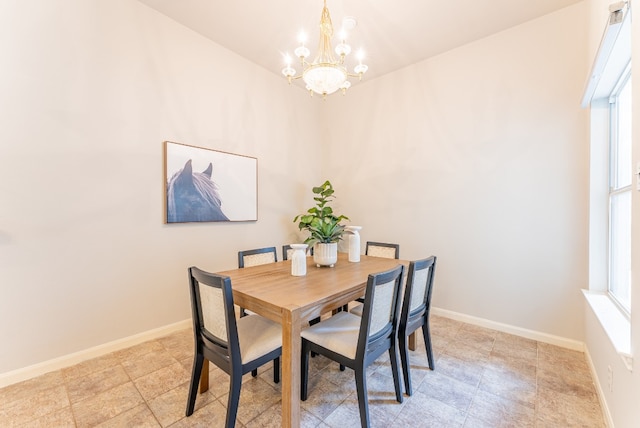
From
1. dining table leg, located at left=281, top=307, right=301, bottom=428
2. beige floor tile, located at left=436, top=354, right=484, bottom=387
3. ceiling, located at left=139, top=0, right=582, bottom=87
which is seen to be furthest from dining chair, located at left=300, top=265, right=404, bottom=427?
ceiling, located at left=139, top=0, right=582, bottom=87

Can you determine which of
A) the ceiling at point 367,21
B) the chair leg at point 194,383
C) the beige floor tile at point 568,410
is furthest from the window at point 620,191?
the chair leg at point 194,383

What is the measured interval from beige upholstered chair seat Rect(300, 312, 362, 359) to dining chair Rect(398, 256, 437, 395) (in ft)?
1.08

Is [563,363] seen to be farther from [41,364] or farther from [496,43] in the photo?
[41,364]

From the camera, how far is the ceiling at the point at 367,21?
8.09 feet

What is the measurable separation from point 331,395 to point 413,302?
0.84 m

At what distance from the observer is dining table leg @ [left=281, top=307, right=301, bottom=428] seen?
1330 millimetres

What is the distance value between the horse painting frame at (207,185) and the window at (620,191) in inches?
132

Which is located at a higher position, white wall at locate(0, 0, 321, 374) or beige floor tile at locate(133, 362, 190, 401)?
white wall at locate(0, 0, 321, 374)

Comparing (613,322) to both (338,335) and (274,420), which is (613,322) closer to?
(338,335)

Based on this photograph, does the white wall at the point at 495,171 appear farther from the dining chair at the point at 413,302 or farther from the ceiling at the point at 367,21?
the dining chair at the point at 413,302

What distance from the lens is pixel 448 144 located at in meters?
3.13

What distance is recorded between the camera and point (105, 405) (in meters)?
1.71

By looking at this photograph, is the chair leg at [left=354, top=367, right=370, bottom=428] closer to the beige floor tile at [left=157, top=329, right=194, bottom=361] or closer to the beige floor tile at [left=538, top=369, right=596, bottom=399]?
the beige floor tile at [left=538, top=369, right=596, bottom=399]

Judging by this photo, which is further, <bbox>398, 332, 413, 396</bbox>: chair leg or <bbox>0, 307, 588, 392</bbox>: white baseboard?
<bbox>0, 307, 588, 392</bbox>: white baseboard
